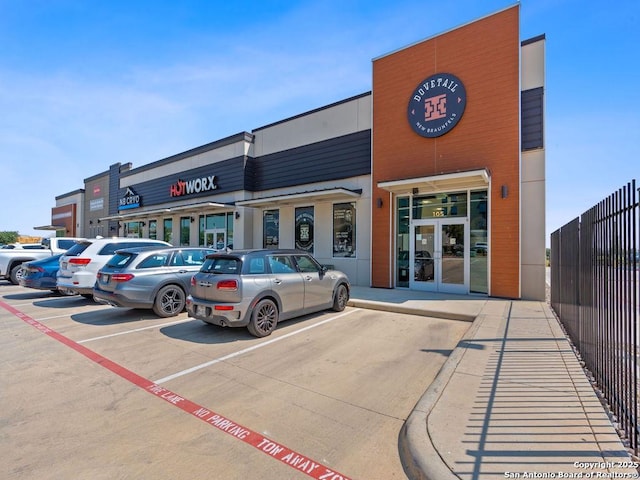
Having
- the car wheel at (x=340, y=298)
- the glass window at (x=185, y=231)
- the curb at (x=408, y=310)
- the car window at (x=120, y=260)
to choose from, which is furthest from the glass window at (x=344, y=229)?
the glass window at (x=185, y=231)

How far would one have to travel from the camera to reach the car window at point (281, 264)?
6.87 m

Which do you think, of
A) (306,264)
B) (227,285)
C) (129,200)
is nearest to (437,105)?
(306,264)

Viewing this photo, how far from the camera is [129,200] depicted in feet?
82.5

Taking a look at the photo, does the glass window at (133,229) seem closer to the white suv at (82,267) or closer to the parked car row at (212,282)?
the parked car row at (212,282)

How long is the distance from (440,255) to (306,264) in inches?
228

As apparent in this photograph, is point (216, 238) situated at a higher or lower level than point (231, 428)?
higher

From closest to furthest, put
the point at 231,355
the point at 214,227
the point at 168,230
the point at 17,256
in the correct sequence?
the point at 231,355, the point at 17,256, the point at 214,227, the point at 168,230

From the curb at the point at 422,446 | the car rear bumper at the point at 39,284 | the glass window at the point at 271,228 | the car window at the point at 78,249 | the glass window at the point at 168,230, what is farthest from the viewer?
the glass window at the point at 168,230

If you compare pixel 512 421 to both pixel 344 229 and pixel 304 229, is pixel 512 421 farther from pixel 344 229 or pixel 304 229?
pixel 304 229

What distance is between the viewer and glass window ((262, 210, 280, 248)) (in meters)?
16.3

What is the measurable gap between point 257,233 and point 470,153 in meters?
10.5

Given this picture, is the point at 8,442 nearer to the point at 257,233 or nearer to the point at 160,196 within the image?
the point at 257,233

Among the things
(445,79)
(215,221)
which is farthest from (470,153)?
(215,221)

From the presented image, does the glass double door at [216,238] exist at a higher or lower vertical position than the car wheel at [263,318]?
higher
